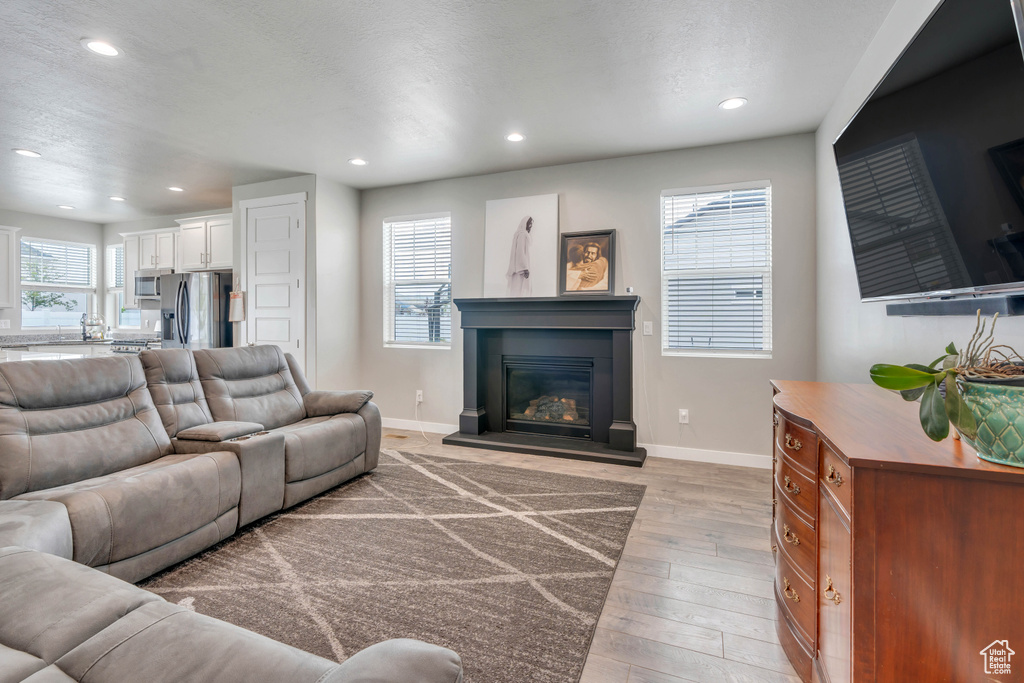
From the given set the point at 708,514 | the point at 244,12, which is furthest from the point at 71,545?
the point at 708,514

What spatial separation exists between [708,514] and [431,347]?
3120mm

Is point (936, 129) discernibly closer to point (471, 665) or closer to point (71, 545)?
point (471, 665)

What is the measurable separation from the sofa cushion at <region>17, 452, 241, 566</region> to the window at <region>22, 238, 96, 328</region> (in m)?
6.35

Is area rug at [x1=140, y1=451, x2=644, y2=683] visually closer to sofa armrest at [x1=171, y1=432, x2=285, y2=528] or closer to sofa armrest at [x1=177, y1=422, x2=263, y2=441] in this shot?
sofa armrest at [x1=171, y1=432, x2=285, y2=528]

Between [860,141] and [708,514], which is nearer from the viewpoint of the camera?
[860,141]

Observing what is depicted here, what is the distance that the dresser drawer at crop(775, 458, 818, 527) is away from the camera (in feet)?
4.60

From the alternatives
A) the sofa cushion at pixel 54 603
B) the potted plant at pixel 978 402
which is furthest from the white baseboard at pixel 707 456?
the sofa cushion at pixel 54 603

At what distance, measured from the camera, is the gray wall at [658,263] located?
364cm

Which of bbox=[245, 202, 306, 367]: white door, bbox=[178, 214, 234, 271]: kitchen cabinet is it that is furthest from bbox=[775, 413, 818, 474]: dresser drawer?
bbox=[178, 214, 234, 271]: kitchen cabinet

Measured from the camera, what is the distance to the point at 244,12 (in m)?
2.21

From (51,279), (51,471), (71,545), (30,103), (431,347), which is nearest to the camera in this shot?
(71,545)

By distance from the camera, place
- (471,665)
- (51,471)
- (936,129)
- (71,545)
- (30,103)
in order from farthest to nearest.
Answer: (30,103), (51,471), (71,545), (471,665), (936,129)

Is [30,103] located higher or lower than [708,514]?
higher

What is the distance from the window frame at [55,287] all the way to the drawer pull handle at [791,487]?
875 cm
